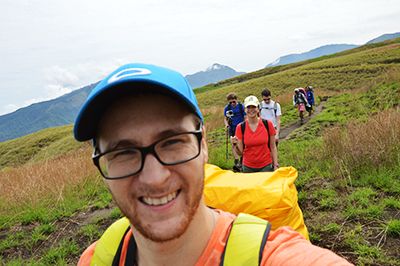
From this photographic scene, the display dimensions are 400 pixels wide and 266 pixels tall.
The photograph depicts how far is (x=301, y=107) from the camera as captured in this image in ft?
53.5

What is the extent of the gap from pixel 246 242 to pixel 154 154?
0.58m

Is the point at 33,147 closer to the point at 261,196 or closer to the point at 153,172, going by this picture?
the point at 261,196

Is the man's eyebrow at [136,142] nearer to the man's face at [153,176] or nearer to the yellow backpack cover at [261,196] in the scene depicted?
the man's face at [153,176]

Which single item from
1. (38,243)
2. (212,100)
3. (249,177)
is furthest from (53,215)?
(212,100)

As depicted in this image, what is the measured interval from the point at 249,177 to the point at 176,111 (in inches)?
67.8

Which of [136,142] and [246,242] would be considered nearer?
[246,242]

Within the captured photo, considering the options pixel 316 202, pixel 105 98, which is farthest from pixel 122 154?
pixel 316 202

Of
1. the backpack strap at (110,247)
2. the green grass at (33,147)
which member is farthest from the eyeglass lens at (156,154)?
the green grass at (33,147)

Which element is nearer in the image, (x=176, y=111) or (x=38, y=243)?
(x=176, y=111)

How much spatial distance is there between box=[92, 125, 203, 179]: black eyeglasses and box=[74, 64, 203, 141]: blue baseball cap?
0.16m

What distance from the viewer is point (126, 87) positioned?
4.98 feet

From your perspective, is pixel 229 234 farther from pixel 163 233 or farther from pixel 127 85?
pixel 127 85

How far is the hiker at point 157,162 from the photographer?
58.7 inches

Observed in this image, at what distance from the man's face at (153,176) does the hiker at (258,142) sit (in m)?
4.47
